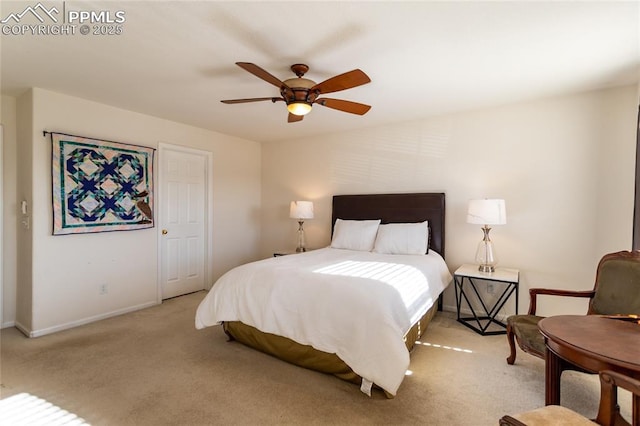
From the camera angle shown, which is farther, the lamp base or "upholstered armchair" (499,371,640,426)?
the lamp base

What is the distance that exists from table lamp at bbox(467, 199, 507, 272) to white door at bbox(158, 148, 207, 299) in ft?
12.1

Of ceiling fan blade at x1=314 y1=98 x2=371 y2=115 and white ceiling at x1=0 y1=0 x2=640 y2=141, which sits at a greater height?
white ceiling at x1=0 y1=0 x2=640 y2=141

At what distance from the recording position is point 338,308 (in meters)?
2.13

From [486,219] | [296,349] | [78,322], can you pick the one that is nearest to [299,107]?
[296,349]

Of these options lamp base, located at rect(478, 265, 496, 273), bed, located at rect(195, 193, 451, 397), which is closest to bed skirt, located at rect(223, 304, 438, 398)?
bed, located at rect(195, 193, 451, 397)

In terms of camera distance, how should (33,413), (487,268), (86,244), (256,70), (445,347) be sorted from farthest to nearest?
(86,244) < (487,268) < (445,347) < (256,70) < (33,413)

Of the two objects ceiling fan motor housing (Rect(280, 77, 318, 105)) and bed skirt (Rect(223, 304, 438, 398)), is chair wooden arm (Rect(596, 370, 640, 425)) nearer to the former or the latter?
bed skirt (Rect(223, 304, 438, 398))

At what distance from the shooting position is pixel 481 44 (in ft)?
7.21

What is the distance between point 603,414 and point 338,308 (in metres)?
1.36

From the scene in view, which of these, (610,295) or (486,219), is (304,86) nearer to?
(486,219)

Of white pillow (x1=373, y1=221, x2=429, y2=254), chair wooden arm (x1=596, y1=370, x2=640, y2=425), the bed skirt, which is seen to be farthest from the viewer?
white pillow (x1=373, y1=221, x2=429, y2=254)

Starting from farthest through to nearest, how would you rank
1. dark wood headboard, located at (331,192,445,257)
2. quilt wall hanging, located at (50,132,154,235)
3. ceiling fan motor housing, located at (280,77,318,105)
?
dark wood headboard, located at (331,192,445,257) < quilt wall hanging, located at (50,132,154,235) < ceiling fan motor housing, located at (280,77,318,105)

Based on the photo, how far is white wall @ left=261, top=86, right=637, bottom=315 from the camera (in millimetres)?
2941

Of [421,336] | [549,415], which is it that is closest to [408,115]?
[421,336]
